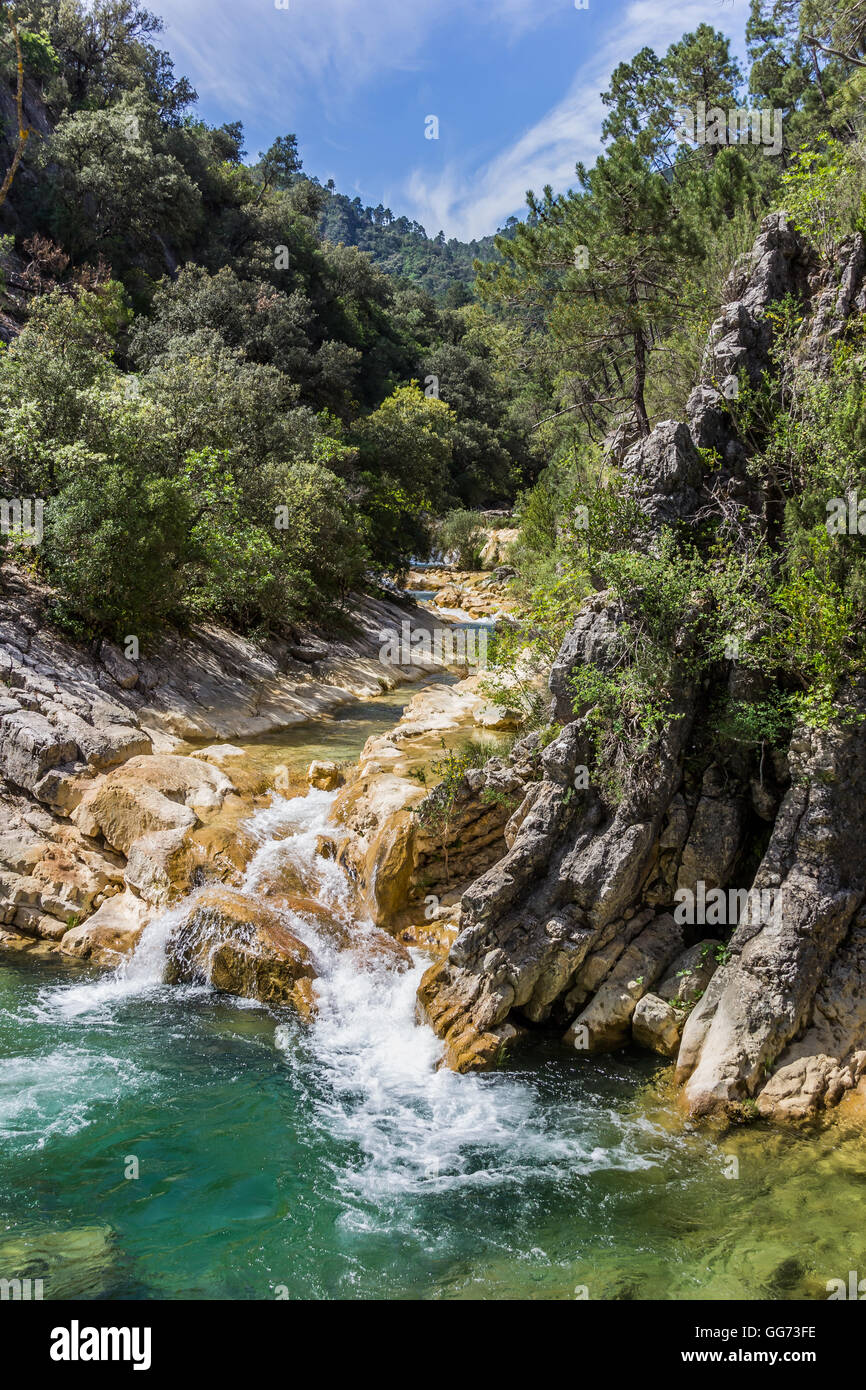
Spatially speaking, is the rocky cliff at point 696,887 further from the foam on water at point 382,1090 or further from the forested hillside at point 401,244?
the forested hillside at point 401,244

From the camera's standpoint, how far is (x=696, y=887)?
8977 mm

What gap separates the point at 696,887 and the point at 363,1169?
4496 mm

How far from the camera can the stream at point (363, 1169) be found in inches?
234

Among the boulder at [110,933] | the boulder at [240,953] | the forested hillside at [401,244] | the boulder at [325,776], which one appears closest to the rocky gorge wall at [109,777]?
the boulder at [110,933]

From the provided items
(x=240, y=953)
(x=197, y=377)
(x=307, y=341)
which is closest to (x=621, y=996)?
(x=240, y=953)

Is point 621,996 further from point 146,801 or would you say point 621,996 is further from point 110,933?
point 146,801

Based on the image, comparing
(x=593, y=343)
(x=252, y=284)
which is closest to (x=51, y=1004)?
(x=593, y=343)

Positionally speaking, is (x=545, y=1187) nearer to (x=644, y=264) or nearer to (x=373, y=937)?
(x=373, y=937)

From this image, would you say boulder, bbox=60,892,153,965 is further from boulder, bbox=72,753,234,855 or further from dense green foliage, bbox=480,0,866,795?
dense green foliage, bbox=480,0,866,795

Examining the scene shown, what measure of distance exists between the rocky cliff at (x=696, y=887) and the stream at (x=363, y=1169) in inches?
20.5

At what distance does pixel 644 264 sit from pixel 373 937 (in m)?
15.1
